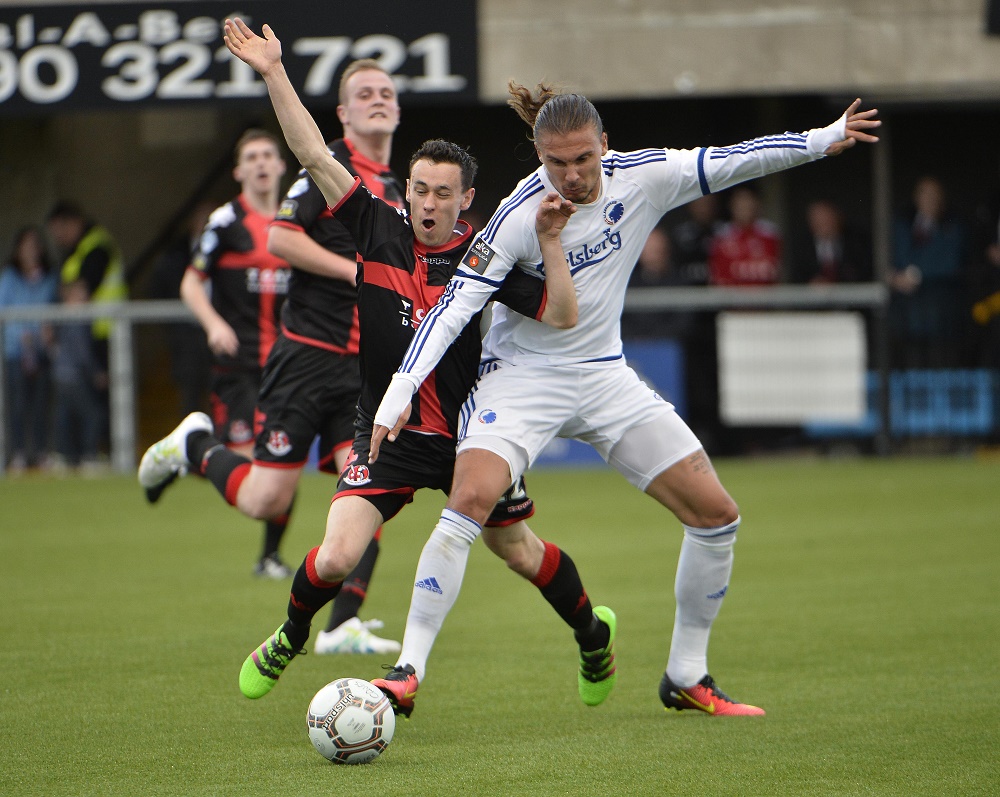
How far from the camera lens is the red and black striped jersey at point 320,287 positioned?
6629mm

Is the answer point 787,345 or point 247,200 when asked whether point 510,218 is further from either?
point 787,345

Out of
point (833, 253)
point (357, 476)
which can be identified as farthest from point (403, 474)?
point (833, 253)

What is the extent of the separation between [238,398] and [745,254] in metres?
7.11

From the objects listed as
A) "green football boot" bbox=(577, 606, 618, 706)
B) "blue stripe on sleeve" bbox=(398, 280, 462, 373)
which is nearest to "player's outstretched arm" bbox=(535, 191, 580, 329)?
"blue stripe on sleeve" bbox=(398, 280, 462, 373)

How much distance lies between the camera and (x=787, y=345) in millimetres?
14516

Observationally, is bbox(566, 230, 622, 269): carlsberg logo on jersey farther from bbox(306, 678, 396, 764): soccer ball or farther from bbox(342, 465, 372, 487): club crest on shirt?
bbox(306, 678, 396, 764): soccer ball

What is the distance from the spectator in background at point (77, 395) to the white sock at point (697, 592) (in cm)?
992

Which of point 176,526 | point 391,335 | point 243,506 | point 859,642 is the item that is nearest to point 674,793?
point 391,335

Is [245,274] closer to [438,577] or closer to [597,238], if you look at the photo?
[597,238]

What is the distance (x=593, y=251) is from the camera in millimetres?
5172

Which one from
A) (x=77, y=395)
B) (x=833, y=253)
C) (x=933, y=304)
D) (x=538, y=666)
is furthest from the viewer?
(x=833, y=253)

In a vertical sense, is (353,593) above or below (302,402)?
below

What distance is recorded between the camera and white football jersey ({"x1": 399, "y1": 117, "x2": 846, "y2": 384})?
496 centimetres

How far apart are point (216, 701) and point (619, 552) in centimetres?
428
